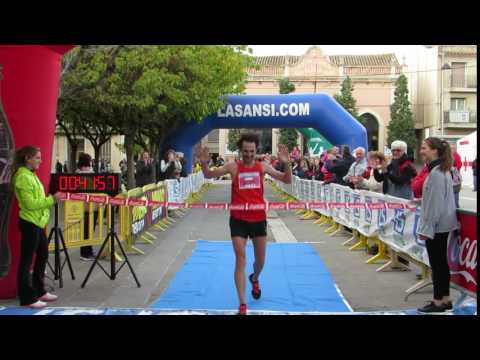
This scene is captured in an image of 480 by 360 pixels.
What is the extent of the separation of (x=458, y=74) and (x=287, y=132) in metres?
16.1

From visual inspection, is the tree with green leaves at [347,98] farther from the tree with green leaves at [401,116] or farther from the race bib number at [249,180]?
the race bib number at [249,180]

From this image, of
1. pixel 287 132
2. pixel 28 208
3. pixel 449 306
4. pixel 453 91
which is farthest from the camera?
pixel 287 132

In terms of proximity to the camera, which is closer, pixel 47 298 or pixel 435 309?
pixel 435 309

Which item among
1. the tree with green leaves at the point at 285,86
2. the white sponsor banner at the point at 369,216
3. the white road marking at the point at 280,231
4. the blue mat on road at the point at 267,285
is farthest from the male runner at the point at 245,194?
the tree with green leaves at the point at 285,86

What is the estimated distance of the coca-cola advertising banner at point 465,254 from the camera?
239 inches

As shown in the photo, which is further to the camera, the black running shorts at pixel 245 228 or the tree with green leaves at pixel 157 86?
the tree with green leaves at pixel 157 86

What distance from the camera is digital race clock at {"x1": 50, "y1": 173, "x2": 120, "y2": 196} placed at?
895 centimetres

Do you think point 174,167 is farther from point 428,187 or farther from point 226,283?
point 428,187

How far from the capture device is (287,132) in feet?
188

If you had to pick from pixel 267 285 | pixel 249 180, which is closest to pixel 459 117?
pixel 267 285

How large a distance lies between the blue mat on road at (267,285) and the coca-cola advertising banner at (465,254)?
3.98 ft

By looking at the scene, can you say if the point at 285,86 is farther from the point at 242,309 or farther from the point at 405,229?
the point at 242,309

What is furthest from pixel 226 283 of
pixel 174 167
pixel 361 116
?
pixel 361 116

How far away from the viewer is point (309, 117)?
2327 cm
